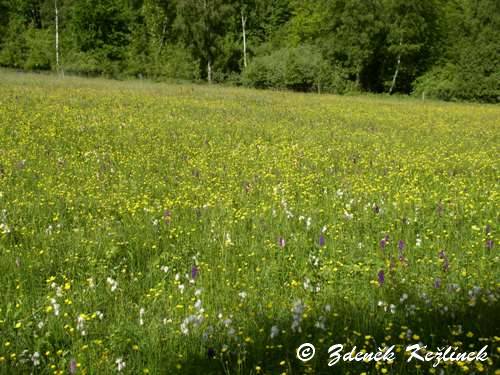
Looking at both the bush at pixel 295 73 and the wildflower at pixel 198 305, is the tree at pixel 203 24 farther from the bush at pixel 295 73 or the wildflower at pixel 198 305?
the wildflower at pixel 198 305

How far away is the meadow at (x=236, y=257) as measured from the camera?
3223 millimetres

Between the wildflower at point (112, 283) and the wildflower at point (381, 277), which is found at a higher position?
the wildflower at point (381, 277)

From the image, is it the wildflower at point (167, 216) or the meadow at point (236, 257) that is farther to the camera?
the wildflower at point (167, 216)

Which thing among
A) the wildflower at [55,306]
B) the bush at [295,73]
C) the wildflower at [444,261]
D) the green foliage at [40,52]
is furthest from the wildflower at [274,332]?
the green foliage at [40,52]

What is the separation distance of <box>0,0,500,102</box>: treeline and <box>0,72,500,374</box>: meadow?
4359cm

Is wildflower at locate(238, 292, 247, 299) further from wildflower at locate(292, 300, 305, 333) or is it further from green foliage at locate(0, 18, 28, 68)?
green foliage at locate(0, 18, 28, 68)

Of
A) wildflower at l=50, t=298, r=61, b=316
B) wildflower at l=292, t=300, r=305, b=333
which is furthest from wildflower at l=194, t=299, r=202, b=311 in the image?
wildflower at l=50, t=298, r=61, b=316

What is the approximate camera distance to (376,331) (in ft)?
11.1

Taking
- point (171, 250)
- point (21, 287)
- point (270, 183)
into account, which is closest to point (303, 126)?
point (270, 183)

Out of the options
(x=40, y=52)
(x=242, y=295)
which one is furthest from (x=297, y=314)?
(x=40, y=52)

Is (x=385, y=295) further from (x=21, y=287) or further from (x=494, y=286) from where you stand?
(x=21, y=287)

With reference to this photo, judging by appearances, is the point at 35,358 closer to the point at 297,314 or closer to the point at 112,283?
the point at 112,283

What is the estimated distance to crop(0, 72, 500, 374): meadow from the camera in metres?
3.22

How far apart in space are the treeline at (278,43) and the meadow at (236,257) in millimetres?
43590
